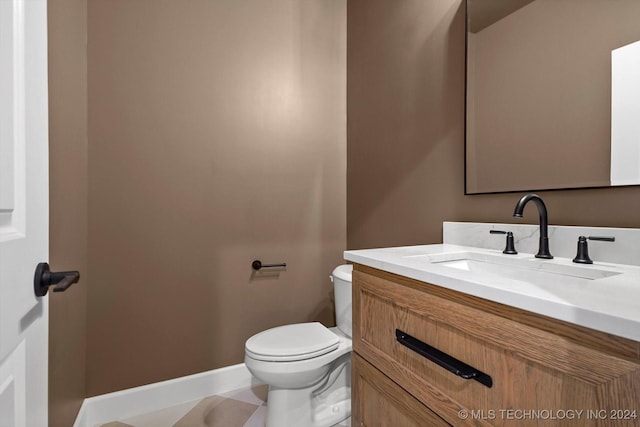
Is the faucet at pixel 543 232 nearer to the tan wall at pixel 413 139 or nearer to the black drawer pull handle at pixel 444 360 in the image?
the tan wall at pixel 413 139

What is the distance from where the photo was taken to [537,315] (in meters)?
0.54

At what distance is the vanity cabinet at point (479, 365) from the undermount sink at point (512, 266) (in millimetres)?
163

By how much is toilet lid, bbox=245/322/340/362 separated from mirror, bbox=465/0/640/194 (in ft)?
3.13

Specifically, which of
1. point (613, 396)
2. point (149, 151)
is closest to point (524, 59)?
point (613, 396)

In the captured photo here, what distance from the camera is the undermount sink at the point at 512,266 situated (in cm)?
85

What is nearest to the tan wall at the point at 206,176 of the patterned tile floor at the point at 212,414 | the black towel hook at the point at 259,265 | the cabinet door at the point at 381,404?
the black towel hook at the point at 259,265

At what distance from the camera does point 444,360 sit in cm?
70

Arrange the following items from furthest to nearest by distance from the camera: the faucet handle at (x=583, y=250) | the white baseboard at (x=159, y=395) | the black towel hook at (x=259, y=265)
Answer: the black towel hook at (x=259, y=265)
the white baseboard at (x=159, y=395)
the faucet handle at (x=583, y=250)

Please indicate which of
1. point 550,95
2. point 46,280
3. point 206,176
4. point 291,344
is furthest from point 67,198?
point 550,95

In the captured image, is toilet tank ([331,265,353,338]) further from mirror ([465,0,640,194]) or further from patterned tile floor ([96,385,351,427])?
mirror ([465,0,640,194])

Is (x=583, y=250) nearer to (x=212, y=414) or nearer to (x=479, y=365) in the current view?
(x=479, y=365)

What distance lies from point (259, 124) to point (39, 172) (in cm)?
139

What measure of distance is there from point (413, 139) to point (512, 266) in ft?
2.82

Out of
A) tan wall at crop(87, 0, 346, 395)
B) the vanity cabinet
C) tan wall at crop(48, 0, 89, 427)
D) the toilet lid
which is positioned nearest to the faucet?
the vanity cabinet
